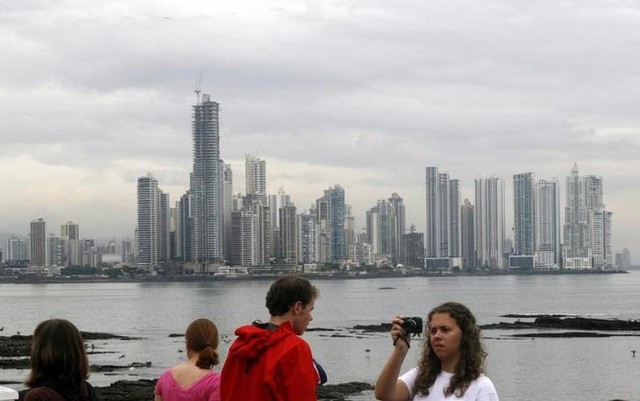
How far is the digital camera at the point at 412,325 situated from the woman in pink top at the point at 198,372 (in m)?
1.35

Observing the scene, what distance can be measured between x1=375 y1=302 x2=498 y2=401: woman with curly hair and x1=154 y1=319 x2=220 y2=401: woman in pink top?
1285mm

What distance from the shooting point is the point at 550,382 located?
39.5 meters

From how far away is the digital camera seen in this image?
493cm

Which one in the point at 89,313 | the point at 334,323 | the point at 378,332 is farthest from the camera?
the point at 89,313

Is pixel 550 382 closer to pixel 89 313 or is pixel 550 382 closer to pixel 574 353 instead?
pixel 574 353

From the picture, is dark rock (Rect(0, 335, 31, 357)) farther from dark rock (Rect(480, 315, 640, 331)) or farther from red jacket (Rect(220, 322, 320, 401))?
red jacket (Rect(220, 322, 320, 401))

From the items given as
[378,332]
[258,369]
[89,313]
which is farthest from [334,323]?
[258,369]

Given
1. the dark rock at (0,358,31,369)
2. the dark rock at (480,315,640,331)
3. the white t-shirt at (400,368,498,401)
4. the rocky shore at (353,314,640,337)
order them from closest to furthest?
the white t-shirt at (400,368,498,401) < the dark rock at (0,358,31,369) < the rocky shore at (353,314,640,337) < the dark rock at (480,315,640,331)

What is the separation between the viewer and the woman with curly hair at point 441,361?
486 centimetres

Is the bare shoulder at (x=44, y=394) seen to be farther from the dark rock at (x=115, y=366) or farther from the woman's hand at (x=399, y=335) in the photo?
the dark rock at (x=115, y=366)

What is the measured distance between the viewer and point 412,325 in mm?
4949

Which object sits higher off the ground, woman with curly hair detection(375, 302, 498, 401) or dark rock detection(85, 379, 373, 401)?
woman with curly hair detection(375, 302, 498, 401)

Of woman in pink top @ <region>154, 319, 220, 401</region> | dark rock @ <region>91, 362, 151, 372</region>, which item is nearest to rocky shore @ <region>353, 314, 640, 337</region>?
dark rock @ <region>91, 362, 151, 372</region>

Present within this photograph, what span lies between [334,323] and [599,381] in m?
40.1
